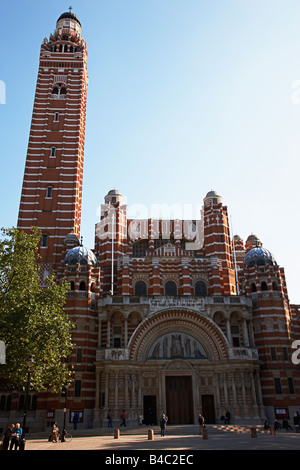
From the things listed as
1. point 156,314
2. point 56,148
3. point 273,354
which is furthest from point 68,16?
point 273,354

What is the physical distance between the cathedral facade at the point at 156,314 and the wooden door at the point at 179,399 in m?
0.09

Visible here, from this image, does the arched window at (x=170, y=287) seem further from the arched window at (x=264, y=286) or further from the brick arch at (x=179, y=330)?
the arched window at (x=264, y=286)

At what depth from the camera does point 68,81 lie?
2174 inches

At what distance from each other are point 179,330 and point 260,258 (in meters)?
12.4

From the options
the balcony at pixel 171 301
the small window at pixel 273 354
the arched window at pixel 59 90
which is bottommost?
the small window at pixel 273 354

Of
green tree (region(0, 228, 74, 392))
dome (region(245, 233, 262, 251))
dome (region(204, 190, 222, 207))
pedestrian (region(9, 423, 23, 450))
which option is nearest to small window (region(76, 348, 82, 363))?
green tree (region(0, 228, 74, 392))

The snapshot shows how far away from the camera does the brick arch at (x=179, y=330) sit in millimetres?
37719

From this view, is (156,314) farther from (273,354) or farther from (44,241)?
(44,241)

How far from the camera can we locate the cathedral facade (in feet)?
119

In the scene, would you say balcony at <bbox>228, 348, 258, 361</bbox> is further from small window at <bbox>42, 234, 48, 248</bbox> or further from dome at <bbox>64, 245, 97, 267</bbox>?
small window at <bbox>42, 234, 48, 248</bbox>

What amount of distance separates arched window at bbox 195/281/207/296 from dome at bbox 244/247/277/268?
5314 mm

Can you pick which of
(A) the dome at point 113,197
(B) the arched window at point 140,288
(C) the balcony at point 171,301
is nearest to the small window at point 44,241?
(A) the dome at point 113,197

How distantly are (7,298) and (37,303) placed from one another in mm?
2099
